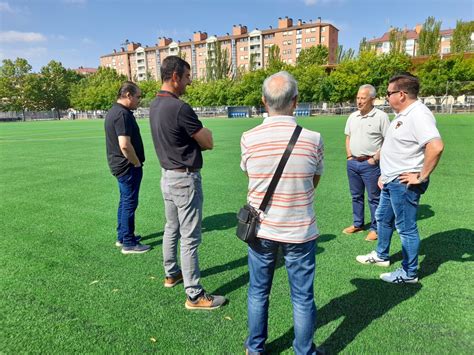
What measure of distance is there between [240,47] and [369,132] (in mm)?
101965

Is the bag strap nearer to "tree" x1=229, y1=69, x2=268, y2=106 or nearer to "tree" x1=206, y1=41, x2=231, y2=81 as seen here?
"tree" x1=229, y1=69, x2=268, y2=106

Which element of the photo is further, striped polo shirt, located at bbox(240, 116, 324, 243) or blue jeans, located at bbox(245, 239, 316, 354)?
blue jeans, located at bbox(245, 239, 316, 354)

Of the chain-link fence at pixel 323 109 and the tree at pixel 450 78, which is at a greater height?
the tree at pixel 450 78

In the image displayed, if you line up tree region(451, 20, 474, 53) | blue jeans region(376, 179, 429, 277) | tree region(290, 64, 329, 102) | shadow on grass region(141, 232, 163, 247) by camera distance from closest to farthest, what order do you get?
blue jeans region(376, 179, 429, 277) → shadow on grass region(141, 232, 163, 247) → tree region(290, 64, 329, 102) → tree region(451, 20, 474, 53)

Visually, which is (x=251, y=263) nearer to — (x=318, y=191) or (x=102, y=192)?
(x=318, y=191)

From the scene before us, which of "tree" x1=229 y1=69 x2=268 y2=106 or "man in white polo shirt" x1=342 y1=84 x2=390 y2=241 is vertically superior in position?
"tree" x1=229 y1=69 x2=268 y2=106

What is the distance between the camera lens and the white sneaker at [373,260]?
400 centimetres

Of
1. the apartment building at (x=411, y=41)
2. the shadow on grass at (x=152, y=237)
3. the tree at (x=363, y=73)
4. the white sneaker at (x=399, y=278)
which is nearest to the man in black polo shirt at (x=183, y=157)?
the shadow on grass at (x=152, y=237)

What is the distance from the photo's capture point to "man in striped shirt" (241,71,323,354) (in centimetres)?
212

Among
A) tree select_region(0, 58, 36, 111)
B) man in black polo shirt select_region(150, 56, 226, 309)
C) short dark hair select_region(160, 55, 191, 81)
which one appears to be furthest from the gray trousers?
tree select_region(0, 58, 36, 111)

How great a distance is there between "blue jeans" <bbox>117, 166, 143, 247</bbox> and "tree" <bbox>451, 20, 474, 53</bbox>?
72.7 meters

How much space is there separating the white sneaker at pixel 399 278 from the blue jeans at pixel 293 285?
1.60 m

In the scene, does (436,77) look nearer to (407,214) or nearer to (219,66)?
(407,214)

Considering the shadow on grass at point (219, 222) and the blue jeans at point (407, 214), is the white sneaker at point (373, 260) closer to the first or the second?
the blue jeans at point (407, 214)
